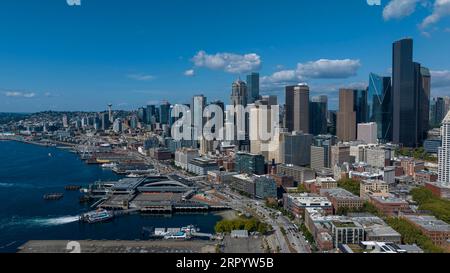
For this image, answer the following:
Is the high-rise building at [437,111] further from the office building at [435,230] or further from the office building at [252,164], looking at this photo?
the office building at [435,230]

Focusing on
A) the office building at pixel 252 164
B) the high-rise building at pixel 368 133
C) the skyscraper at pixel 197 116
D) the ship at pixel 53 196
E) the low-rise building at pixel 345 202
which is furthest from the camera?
the skyscraper at pixel 197 116

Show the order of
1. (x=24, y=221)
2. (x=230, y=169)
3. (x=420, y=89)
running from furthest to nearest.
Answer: (x=420, y=89) → (x=230, y=169) → (x=24, y=221)

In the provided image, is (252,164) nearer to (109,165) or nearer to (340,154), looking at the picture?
(340,154)

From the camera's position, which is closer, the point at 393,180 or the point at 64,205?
the point at 64,205

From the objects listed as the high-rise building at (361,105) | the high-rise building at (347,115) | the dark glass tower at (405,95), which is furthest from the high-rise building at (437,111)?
the high-rise building at (347,115)

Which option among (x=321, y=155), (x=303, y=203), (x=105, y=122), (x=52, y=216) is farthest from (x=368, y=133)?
(x=105, y=122)
